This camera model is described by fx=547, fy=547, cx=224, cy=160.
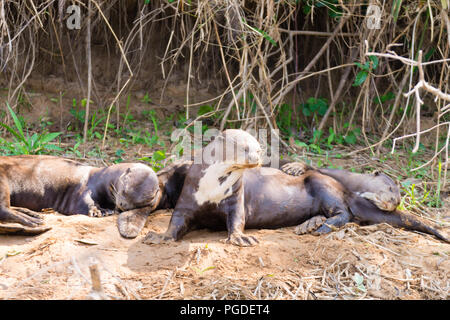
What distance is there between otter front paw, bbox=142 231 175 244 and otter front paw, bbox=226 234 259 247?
361mm

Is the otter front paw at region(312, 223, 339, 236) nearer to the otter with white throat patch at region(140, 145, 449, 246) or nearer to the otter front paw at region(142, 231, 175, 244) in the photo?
the otter with white throat patch at region(140, 145, 449, 246)

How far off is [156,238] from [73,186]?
3.06 ft

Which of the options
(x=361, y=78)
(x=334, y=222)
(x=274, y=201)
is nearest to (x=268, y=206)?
(x=274, y=201)

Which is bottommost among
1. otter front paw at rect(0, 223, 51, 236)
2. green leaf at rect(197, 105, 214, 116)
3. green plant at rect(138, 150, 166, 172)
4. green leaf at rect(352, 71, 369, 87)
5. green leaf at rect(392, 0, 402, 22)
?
otter front paw at rect(0, 223, 51, 236)

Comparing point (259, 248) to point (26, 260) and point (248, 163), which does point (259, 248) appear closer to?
point (248, 163)

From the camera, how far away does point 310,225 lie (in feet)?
12.1

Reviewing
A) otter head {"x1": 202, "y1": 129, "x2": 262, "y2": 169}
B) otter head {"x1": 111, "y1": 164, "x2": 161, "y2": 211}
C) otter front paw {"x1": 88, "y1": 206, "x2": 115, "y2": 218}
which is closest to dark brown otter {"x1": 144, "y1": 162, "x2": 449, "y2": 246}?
otter head {"x1": 202, "y1": 129, "x2": 262, "y2": 169}

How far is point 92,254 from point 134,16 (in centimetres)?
342

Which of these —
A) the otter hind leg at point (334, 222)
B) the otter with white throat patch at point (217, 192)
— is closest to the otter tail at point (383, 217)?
the otter hind leg at point (334, 222)

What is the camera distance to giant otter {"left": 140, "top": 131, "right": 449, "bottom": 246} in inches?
135

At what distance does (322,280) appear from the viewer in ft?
9.77

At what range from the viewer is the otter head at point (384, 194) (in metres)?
3.86

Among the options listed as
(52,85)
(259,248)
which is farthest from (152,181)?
(52,85)

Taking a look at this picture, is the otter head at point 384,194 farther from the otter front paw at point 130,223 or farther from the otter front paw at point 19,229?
the otter front paw at point 19,229
